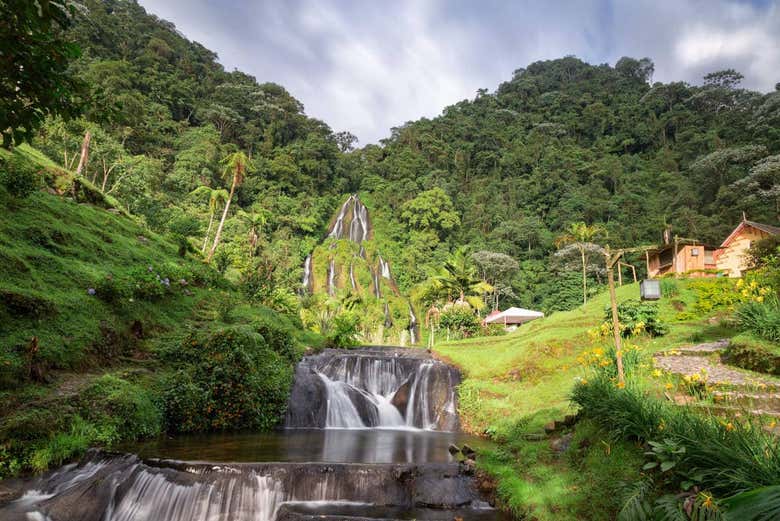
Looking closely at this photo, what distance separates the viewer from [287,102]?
71.4m

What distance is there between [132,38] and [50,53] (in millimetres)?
72303

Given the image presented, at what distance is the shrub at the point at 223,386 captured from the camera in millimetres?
10312

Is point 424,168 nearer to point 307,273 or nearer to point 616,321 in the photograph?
point 307,273

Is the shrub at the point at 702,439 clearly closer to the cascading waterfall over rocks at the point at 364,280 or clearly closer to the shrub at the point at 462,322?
the shrub at the point at 462,322

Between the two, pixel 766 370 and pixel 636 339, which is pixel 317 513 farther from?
pixel 636 339

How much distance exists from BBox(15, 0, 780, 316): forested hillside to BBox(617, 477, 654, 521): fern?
2104 cm

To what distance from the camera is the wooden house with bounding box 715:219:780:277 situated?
27.2 metres

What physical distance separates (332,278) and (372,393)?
1362 inches

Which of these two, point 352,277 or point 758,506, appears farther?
point 352,277

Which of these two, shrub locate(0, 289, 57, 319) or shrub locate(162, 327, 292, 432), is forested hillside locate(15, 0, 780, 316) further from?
shrub locate(0, 289, 57, 319)

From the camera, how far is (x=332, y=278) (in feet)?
163

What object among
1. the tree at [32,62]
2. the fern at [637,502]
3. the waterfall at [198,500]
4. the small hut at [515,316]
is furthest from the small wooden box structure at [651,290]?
the small hut at [515,316]

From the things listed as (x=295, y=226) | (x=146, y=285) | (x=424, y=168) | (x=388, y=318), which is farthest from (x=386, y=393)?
(x=424, y=168)

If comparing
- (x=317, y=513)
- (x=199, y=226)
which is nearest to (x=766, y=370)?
(x=317, y=513)
